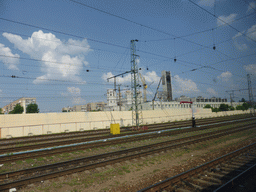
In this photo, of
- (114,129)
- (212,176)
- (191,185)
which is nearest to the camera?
(191,185)

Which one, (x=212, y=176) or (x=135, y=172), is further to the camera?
(x=135, y=172)

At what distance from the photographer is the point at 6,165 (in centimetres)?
1096

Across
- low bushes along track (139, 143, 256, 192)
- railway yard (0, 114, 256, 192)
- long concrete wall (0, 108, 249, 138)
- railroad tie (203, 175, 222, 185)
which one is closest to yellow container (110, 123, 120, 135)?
railway yard (0, 114, 256, 192)

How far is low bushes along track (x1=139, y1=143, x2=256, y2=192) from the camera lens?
22.4ft

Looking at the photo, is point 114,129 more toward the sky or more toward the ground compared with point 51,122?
more toward the ground

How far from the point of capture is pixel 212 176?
8.00m

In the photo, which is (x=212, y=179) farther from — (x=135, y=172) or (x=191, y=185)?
(x=135, y=172)

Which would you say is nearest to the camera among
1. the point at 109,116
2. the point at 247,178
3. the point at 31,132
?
the point at 247,178

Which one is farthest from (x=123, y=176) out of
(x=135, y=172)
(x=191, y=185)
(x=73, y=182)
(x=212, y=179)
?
(x=212, y=179)

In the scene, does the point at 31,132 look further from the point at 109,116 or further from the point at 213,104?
the point at 213,104

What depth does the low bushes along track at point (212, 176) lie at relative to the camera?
684cm

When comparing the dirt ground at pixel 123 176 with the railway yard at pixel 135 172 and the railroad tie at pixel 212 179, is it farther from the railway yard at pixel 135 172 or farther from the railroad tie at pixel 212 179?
the railroad tie at pixel 212 179

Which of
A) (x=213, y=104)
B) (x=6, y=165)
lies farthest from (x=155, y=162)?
(x=213, y=104)

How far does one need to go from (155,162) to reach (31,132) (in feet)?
79.9
